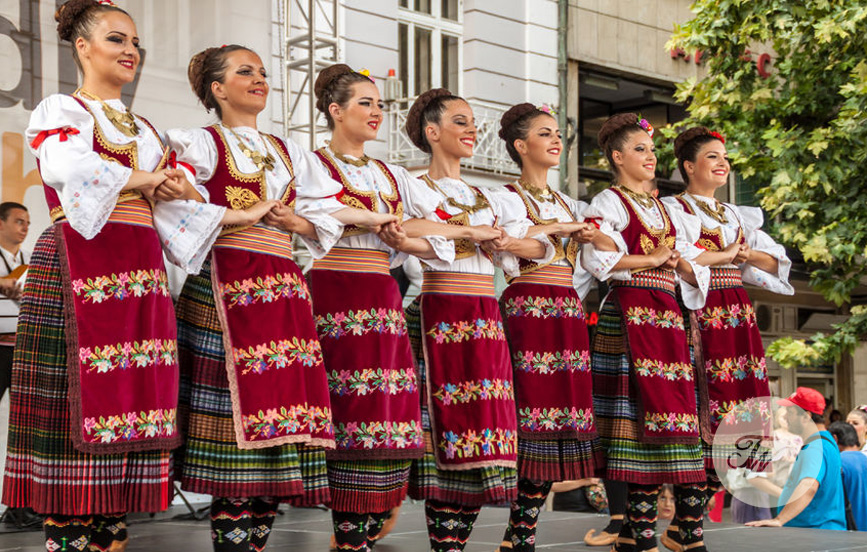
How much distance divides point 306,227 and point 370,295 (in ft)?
1.00

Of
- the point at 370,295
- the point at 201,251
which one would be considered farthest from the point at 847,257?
the point at 201,251

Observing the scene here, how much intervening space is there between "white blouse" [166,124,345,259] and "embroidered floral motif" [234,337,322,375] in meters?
0.31

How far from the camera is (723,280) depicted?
472 centimetres

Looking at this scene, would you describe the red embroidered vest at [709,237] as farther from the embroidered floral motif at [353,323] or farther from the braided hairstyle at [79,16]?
the braided hairstyle at [79,16]

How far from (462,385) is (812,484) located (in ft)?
8.49

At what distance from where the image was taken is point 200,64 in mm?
3561

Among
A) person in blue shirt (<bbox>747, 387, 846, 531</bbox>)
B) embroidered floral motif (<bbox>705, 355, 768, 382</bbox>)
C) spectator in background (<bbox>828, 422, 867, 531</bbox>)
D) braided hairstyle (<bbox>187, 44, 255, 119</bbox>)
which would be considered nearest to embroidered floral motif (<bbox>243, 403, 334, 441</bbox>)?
braided hairstyle (<bbox>187, 44, 255, 119</bbox>)

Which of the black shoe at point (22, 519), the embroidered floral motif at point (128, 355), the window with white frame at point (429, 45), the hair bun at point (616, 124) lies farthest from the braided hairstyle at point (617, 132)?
the window with white frame at point (429, 45)

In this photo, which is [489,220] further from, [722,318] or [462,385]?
[722,318]

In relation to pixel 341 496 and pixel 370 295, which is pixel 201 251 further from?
pixel 341 496

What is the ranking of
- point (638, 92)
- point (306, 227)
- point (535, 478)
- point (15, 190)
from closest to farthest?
point (306, 227)
point (535, 478)
point (15, 190)
point (638, 92)

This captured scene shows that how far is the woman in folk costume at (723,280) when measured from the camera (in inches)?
180

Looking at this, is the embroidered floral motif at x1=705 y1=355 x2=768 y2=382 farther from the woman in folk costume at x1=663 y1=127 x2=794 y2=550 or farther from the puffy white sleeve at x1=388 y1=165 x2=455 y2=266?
the puffy white sleeve at x1=388 y1=165 x2=455 y2=266

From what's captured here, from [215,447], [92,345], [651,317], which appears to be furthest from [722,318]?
[92,345]
